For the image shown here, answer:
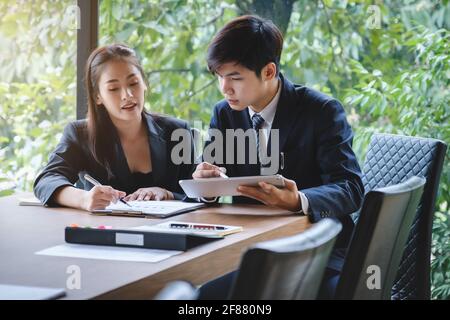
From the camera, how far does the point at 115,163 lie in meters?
2.71

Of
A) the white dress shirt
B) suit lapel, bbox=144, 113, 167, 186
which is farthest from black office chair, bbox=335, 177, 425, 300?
suit lapel, bbox=144, 113, 167, 186

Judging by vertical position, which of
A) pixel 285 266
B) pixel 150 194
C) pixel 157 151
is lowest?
pixel 150 194

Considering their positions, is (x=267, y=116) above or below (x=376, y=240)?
above

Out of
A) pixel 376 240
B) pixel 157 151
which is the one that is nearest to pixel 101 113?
pixel 157 151

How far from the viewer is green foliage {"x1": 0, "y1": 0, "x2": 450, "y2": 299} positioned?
386 centimetres

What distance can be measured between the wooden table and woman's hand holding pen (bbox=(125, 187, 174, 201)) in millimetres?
232

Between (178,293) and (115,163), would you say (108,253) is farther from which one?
(115,163)

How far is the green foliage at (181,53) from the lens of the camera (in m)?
3.86

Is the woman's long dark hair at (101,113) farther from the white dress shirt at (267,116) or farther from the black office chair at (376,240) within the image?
the black office chair at (376,240)

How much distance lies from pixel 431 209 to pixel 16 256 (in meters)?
1.20

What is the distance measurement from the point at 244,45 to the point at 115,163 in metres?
0.59

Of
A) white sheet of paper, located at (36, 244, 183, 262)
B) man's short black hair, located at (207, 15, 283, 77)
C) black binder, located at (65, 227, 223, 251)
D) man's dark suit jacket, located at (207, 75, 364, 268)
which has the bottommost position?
white sheet of paper, located at (36, 244, 183, 262)

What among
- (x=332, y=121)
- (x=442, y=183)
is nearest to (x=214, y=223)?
(x=332, y=121)

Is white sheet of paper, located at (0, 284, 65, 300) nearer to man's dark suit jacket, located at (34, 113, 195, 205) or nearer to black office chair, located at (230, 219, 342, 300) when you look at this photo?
black office chair, located at (230, 219, 342, 300)
